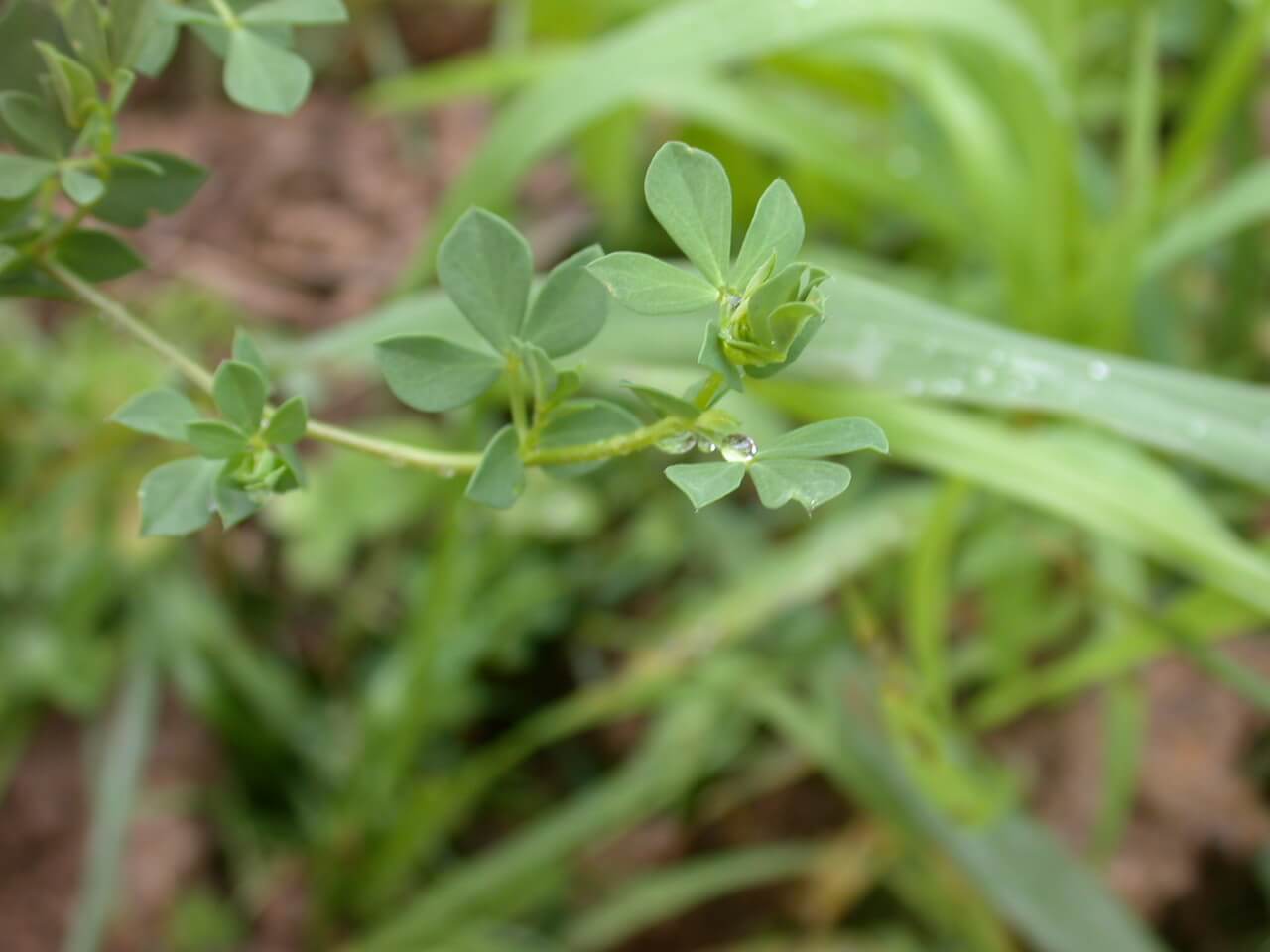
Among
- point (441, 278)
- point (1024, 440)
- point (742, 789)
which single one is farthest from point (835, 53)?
point (441, 278)

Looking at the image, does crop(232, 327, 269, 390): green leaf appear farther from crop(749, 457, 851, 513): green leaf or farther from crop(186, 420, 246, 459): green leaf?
crop(749, 457, 851, 513): green leaf

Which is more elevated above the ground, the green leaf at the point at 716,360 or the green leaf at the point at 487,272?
the green leaf at the point at 716,360

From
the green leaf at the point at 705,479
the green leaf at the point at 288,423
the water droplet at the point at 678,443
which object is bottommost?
the green leaf at the point at 288,423

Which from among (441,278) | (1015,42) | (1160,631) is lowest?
(1160,631)

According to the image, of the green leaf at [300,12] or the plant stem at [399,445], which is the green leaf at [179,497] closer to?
the plant stem at [399,445]

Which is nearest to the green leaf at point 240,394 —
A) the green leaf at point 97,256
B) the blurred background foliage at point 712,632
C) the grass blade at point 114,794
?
the green leaf at point 97,256

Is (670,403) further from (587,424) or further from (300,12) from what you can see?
(300,12)

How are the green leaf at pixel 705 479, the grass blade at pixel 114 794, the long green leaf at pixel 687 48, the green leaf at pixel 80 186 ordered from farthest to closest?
1. the grass blade at pixel 114 794
2. the long green leaf at pixel 687 48
3. the green leaf at pixel 80 186
4. the green leaf at pixel 705 479

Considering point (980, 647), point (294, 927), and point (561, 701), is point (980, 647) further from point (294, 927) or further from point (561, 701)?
point (294, 927)
